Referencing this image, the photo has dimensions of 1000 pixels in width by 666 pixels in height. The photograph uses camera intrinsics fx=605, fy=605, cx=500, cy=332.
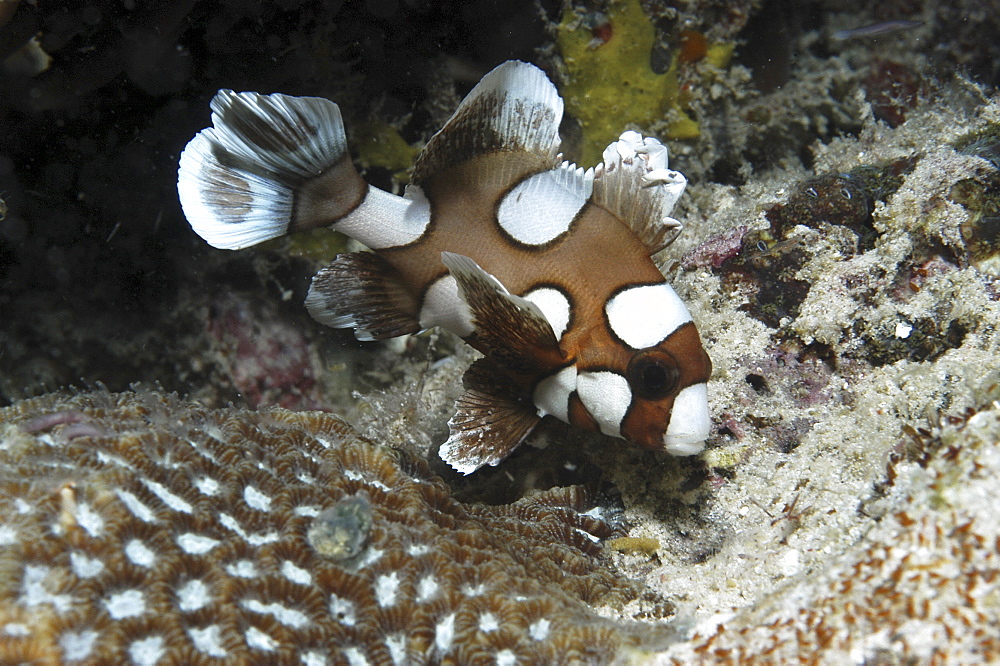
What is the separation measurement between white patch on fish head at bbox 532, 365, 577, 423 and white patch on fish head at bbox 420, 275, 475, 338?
0.43 metres

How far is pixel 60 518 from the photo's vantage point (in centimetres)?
169

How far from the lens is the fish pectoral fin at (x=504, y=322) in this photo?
2234 mm

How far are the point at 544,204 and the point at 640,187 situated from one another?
16.2 inches

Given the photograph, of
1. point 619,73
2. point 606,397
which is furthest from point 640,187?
point 619,73

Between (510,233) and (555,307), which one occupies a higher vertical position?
(510,233)

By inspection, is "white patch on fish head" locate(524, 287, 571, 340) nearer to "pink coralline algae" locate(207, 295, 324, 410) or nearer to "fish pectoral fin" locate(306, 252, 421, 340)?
"fish pectoral fin" locate(306, 252, 421, 340)

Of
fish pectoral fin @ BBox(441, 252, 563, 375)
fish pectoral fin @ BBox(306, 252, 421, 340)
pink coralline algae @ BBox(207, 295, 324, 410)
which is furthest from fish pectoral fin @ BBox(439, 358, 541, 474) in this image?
pink coralline algae @ BBox(207, 295, 324, 410)

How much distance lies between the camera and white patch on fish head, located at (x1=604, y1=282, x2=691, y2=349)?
7.93 feet

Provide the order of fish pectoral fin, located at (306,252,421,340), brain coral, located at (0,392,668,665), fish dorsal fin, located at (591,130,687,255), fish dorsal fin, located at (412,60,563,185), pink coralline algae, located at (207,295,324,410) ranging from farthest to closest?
pink coralline algae, located at (207,295,324,410) < fish pectoral fin, located at (306,252,421,340) < fish dorsal fin, located at (412,60,563,185) < fish dorsal fin, located at (591,130,687,255) < brain coral, located at (0,392,668,665)

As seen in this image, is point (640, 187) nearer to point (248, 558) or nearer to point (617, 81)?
point (617, 81)

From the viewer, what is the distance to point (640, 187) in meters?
2.54

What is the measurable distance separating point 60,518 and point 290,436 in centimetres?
89

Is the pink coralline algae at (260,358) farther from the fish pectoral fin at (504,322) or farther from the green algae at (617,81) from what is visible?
the green algae at (617,81)

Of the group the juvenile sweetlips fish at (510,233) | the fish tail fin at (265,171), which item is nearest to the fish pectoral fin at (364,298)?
the juvenile sweetlips fish at (510,233)
